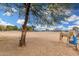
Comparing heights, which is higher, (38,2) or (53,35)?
(38,2)

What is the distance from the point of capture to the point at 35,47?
8.21 feet

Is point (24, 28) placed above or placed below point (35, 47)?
above

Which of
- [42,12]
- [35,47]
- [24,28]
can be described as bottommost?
[35,47]

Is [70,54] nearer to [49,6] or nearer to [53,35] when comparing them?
[53,35]

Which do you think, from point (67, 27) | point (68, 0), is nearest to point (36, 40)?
point (67, 27)

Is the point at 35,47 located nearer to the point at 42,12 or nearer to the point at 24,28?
the point at 24,28

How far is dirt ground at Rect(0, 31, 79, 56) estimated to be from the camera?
2490mm

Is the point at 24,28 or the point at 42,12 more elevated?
the point at 42,12

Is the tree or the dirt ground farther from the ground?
the tree

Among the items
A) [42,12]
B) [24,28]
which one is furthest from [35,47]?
[42,12]

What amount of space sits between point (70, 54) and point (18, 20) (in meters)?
0.64

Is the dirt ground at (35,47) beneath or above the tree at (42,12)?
beneath

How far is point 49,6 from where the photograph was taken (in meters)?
2.49

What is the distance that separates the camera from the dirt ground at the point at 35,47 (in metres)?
2.49
